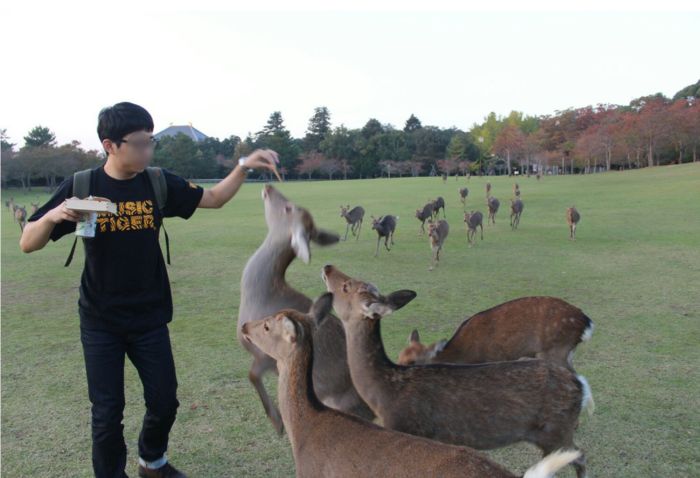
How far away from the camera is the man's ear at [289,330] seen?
306 cm

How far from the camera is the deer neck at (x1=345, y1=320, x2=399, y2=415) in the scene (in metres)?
3.51

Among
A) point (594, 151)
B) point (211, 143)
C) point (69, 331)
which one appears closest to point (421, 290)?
point (69, 331)

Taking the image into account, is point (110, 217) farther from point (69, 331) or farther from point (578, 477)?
point (69, 331)

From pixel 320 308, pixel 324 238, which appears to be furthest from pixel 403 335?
pixel 320 308

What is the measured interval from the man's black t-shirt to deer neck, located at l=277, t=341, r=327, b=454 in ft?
2.74

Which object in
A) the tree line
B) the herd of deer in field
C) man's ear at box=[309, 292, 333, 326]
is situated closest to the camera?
the herd of deer in field

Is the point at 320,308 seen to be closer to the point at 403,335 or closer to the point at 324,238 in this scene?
the point at 324,238

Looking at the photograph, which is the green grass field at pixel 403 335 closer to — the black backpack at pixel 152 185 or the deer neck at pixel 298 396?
the deer neck at pixel 298 396

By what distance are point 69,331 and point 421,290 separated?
472cm

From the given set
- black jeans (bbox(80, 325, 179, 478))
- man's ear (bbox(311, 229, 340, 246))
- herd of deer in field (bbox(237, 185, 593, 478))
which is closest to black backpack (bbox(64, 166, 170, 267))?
black jeans (bbox(80, 325, 179, 478))

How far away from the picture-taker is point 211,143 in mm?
68125

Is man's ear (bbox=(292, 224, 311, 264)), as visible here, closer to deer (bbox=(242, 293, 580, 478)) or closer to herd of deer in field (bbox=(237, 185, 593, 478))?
herd of deer in field (bbox=(237, 185, 593, 478))

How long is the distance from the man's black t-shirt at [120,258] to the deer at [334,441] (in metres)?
0.63

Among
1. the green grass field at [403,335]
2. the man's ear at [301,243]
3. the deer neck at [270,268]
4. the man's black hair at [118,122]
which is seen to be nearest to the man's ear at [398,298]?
the man's ear at [301,243]
